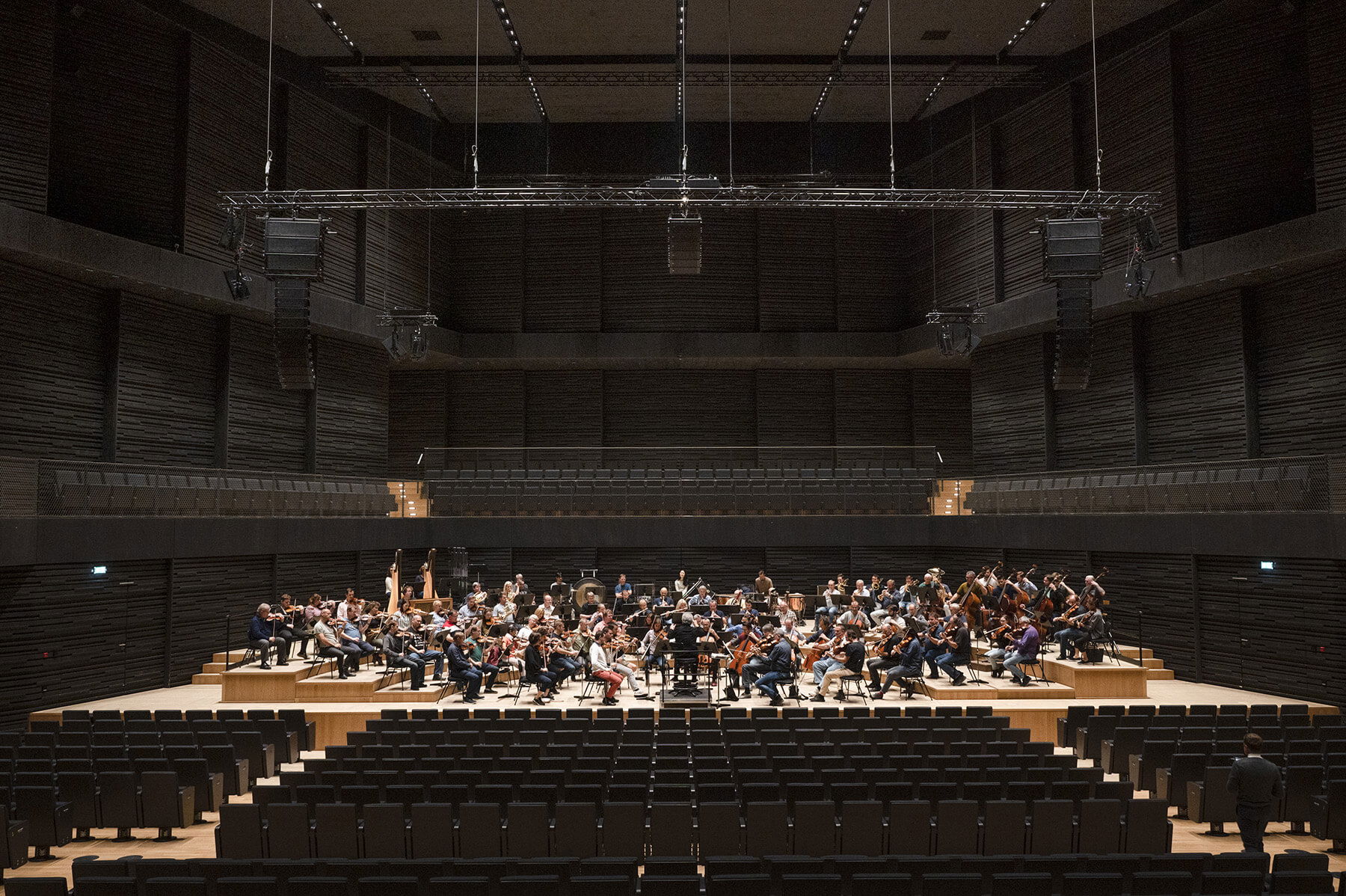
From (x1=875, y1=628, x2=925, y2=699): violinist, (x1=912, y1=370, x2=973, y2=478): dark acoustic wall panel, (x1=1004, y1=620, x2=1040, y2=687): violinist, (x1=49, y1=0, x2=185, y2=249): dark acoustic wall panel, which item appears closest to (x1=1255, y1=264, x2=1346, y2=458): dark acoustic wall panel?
(x1=1004, y1=620, x2=1040, y2=687): violinist

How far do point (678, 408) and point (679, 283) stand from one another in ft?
11.5

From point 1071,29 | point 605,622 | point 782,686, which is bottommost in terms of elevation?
point 782,686

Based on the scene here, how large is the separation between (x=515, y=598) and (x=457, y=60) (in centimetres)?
1263

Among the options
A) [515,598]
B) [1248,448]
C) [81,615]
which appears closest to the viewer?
[81,615]

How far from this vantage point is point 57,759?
985cm

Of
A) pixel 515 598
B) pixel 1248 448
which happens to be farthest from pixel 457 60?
pixel 1248 448

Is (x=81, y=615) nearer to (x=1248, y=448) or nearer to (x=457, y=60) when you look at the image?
(x=457, y=60)

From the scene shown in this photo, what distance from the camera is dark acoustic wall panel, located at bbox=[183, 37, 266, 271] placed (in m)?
18.9

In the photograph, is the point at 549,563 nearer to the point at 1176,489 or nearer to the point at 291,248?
the point at 291,248

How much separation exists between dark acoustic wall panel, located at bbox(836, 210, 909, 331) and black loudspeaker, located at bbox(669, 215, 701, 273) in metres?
11.9

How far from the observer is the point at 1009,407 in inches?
913

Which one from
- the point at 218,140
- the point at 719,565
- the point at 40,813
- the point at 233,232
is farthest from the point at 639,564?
the point at 40,813

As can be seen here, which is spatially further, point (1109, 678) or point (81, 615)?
point (81, 615)

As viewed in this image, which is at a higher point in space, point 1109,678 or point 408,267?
point 408,267
